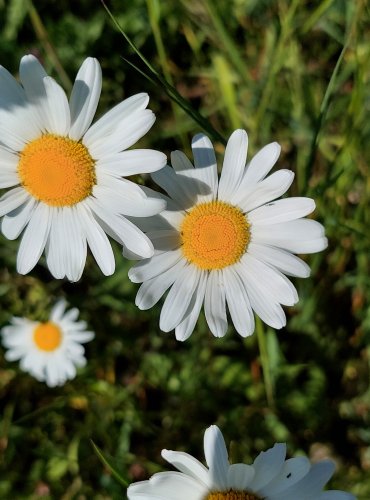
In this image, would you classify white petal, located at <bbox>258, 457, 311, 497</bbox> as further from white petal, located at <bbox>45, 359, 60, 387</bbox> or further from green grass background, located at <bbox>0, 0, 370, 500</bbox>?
white petal, located at <bbox>45, 359, 60, 387</bbox>

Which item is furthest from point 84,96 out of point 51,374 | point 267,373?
point 51,374

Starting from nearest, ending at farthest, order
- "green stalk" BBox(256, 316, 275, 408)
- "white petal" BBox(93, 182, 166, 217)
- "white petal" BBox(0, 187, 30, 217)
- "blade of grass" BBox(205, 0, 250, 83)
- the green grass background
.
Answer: "white petal" BBox(93, 182, 166, 217) → "white petal" BBox(0, 187, 30, 217) → "blade of grass" BBox(205, 0, 250, 83) → "green stalk" BBox(256, 316, 275, 408) → the green grass background

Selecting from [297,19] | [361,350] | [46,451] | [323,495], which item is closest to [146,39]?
[297,19]

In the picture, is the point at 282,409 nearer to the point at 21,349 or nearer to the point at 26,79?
the point at 21,349

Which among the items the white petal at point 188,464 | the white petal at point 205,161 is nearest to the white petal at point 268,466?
the white petal at point 188,464

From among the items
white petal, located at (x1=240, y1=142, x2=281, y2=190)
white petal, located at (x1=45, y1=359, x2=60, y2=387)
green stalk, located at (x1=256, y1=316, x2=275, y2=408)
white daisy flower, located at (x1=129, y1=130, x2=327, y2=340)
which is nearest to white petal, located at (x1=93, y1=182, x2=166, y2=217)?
white daisy flower, located at (x1=129, y1=130, x2=327, y2=340)

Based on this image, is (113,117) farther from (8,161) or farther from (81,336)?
(81,336)
